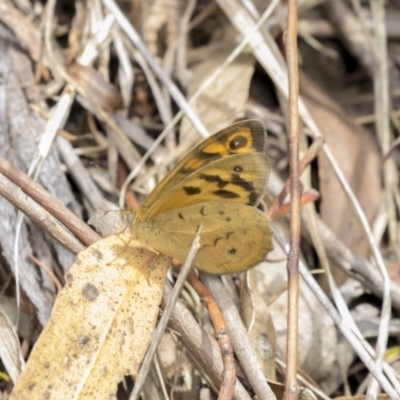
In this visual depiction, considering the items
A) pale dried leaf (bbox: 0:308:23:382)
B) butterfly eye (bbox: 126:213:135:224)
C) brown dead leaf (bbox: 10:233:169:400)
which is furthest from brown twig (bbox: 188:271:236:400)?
pale dried leaf (bbox: 0:308:23:382)

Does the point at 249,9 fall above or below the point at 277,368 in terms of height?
above

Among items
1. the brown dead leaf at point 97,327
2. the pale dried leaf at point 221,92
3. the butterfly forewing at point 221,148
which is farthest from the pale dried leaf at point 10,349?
the pale dried leaf at point 221,92

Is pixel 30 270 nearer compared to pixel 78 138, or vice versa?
pixel 30 270

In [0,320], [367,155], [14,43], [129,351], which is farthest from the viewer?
[367,155]

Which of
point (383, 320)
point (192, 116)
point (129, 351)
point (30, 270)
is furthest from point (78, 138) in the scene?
point (383, 320)

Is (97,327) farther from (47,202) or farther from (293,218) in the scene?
(293,218)

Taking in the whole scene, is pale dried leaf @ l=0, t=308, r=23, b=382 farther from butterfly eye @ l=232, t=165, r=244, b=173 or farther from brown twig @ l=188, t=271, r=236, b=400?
butterfly eye @ l=232, t=165, r=244, b=173

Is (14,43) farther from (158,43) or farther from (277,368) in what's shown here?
(277,368)
